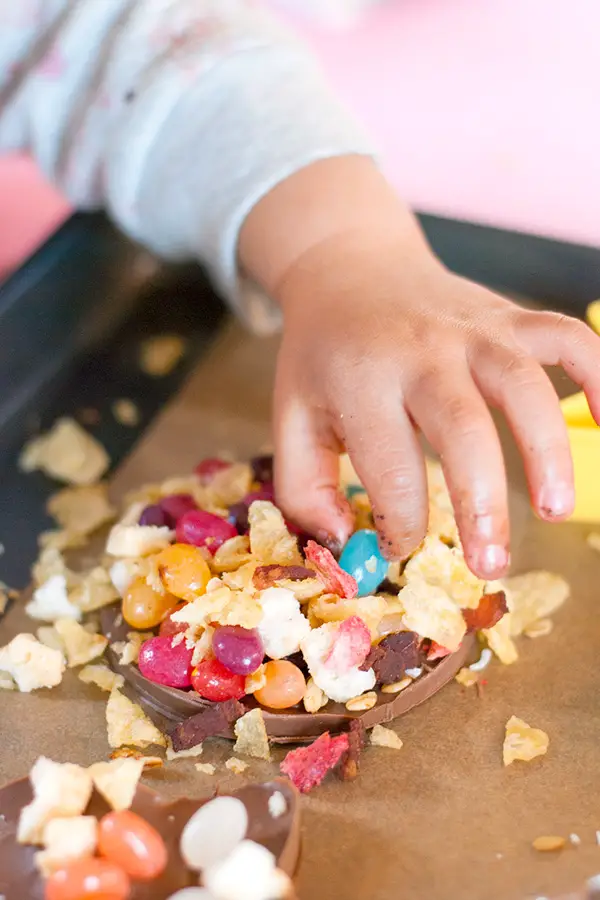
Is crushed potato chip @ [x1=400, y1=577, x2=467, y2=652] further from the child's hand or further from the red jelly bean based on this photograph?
the red jelly bean

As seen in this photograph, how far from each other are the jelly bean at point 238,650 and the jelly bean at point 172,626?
0.03 metres

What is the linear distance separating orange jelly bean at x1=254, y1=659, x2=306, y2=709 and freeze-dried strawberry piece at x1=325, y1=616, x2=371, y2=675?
0.07 ft

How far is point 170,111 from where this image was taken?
0.75 m

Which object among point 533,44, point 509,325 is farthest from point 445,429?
point 533,44

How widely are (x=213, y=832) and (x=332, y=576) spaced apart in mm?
152

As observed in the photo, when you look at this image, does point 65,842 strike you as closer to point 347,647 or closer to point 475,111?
point 347,647

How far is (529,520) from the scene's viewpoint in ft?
2.25

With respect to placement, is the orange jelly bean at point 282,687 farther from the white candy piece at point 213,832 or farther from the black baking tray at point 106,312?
the black baking tray at point 106,312

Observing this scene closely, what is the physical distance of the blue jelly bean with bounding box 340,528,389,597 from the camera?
547mm

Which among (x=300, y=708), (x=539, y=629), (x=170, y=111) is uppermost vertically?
(x=170, y=111)

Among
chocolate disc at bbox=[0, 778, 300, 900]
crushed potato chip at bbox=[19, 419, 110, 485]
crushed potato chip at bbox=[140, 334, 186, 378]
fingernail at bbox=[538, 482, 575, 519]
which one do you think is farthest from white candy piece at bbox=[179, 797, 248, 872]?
crushed potato chip at bbox=[140, 334, 186, 378]

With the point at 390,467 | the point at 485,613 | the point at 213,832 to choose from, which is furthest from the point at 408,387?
the point at 213,832

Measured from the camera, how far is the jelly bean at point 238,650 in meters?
0.52

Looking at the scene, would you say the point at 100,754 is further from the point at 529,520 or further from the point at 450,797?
the point at 529,520
